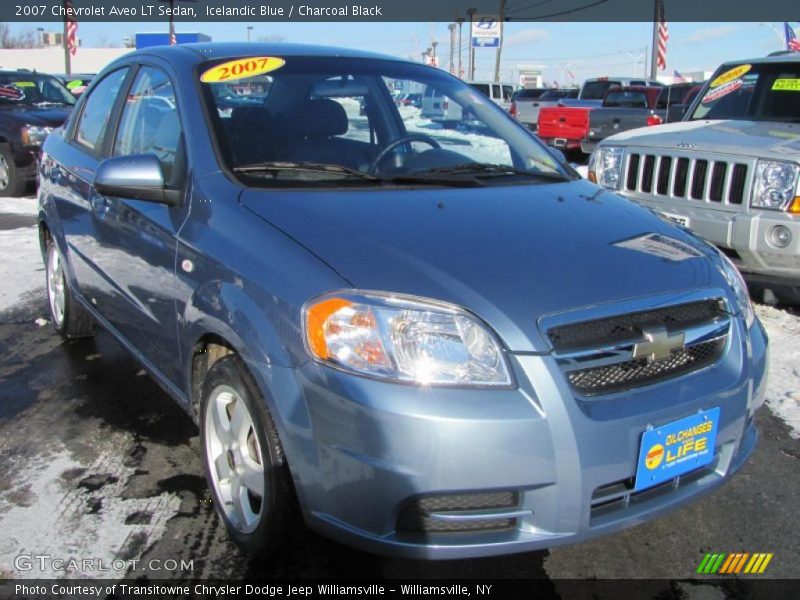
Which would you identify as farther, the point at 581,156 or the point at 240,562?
the point at 581,156

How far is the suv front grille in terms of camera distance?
2131 millimetres

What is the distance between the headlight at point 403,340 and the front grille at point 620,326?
0.20 metres

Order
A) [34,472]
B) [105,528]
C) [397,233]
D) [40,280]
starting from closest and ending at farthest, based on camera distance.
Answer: [397,233] → [105,528] → [34,472] → [40,280]

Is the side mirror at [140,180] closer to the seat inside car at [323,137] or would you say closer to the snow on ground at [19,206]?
the seat inside car at [323,137]

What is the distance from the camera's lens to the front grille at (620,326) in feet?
7.00

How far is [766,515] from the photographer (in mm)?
2896

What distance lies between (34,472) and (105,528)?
613 millimetres

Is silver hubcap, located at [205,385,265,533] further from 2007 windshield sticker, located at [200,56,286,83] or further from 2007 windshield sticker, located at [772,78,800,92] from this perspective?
2007 windshield sticker, located at [772,78,800,92]

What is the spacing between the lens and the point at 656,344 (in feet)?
7.38

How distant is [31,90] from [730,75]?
10.1 meters

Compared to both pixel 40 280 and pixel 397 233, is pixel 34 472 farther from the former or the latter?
pixel 40 280

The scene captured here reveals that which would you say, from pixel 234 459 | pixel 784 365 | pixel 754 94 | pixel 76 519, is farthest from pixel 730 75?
pixel 76 519

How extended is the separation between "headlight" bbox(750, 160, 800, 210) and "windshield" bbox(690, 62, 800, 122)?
4.43 feet

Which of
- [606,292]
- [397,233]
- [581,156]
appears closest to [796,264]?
[606,292]
